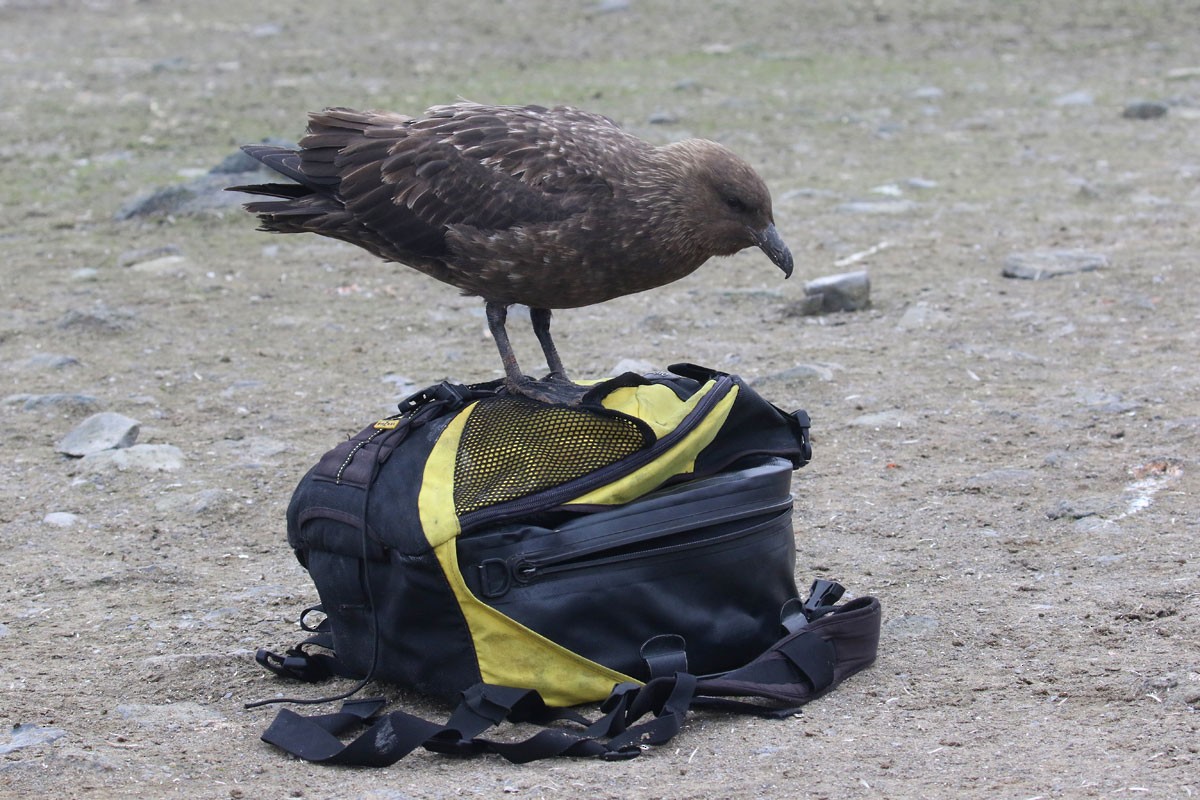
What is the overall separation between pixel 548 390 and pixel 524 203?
0.58m

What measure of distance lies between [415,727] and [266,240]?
213 inches

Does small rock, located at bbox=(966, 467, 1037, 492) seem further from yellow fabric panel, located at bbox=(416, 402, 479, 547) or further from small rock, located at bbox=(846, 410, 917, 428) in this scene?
yellow fabric panel, located at bbox=(416, 402, 479, 547)

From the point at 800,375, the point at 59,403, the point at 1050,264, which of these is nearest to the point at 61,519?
the point at 59,403

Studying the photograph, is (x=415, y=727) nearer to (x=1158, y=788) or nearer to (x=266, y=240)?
(x=1158, y=788)

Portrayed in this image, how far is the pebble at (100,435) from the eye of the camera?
17.0 ft

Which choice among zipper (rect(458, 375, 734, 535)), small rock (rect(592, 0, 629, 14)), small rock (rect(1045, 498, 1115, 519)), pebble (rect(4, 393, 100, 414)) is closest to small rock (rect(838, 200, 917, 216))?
small rock (rect(1045, 498, 1115, 519))

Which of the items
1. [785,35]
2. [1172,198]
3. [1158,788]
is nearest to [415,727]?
[1158,788]

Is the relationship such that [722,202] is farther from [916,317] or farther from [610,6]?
[610,6]

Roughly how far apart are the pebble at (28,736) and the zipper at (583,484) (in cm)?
101

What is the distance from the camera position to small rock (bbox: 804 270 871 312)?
21.5 ft

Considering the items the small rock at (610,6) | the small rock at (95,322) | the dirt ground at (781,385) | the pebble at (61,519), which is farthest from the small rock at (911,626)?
the small rock at (610,6)

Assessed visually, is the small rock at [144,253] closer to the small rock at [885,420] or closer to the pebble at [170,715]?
the small rock at [885,420]

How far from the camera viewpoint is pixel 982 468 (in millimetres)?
4781

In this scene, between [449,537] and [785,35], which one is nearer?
[449,537]
